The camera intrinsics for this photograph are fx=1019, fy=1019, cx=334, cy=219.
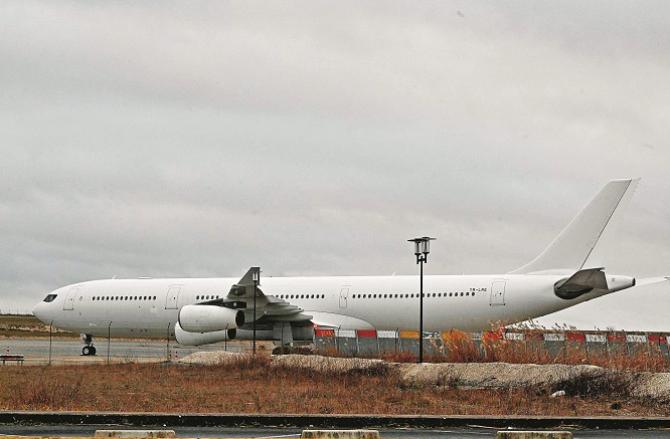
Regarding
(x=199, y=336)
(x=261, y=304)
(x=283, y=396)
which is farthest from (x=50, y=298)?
(x=283, y=396)

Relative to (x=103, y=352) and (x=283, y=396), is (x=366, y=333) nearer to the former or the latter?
(x=103, y=352)

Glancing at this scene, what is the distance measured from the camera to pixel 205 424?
45.0 feet

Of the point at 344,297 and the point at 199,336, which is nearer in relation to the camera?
the point at 199,336

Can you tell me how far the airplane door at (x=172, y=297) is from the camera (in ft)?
136

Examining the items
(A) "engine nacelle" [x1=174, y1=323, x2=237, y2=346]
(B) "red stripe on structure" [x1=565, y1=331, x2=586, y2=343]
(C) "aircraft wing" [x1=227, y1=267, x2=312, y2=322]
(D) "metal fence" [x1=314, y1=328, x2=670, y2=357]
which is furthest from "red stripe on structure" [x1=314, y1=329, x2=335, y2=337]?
(B) "red stripe on structure" [x1=565, y1=331, x2=586, y2=343]

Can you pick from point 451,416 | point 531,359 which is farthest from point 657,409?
point 531,359

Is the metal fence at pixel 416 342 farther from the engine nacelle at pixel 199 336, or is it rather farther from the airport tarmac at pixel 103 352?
the airport tarmac at pixel 103 352

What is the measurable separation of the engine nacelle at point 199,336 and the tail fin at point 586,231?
12069 millimetres

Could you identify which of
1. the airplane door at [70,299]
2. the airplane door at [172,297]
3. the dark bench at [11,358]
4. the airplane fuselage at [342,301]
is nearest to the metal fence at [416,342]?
the airplane fuselage at [342,301]

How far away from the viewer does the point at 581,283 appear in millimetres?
33469

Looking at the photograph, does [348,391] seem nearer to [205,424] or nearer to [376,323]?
[205,424]

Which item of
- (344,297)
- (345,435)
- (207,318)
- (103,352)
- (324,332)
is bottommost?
(345,435)

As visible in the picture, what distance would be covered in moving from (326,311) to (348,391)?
785 inches

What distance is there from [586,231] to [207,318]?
13739 millimetres
